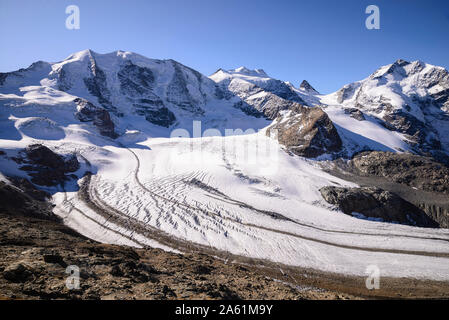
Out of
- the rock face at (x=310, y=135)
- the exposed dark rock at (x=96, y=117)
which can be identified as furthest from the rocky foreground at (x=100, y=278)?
the exposed dark rock at (x=96, y=117)

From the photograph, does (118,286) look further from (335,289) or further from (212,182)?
(212,182)

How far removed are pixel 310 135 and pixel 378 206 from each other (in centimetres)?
2645

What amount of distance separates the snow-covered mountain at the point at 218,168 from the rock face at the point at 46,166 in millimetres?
277

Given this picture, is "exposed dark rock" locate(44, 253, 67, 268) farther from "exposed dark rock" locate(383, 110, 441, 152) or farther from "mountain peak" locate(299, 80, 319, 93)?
"mountain peak" locate(299, 80, 319, 93)

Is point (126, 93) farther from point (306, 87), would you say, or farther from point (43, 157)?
point (306, 87)

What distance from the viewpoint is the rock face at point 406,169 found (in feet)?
137

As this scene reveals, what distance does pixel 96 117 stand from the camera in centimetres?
6781

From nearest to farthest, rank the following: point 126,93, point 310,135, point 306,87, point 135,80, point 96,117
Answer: point 310,135 < point 96,117 < point 126,93 < point 135,80 < point 306,87

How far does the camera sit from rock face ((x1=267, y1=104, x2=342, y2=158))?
54.4 metres

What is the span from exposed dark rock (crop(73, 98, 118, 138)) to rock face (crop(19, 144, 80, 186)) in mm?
28236

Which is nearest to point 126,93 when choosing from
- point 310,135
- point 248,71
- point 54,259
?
point 310,135

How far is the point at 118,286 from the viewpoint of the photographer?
7.46 metres

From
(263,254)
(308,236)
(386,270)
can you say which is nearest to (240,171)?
(308,236)

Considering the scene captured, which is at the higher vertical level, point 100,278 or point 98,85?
point 98,85
